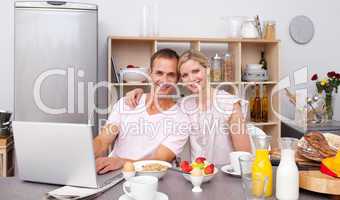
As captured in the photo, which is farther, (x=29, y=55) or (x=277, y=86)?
(x=277, y=86)

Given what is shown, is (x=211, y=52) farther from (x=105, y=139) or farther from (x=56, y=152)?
(x=56, y=152)

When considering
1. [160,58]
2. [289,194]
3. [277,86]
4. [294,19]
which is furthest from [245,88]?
[289,194]

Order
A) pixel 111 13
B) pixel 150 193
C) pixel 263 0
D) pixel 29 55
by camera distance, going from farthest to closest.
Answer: pixel 263 0 < pixel 111 13 < pixel 29 55 < pixel 150 193

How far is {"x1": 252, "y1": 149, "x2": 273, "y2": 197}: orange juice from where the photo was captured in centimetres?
124

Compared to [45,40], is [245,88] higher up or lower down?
lower down

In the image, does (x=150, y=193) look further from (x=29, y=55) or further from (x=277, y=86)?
(x=277, y=86)

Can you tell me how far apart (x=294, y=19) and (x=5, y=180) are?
3180 millimetres

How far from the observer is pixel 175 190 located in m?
1.42

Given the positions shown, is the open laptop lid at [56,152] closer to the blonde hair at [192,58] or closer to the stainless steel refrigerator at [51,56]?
the blonde hair at [192,58]

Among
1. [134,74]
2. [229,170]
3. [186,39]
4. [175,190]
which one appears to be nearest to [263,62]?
[186,39]

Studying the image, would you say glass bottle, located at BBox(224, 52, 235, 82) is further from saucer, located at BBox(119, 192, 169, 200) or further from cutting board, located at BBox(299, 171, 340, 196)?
saucer, located at BBox(119, 192, 169, 200)

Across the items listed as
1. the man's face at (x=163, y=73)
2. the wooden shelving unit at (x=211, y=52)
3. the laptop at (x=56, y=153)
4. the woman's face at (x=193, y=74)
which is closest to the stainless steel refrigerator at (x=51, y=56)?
the wooden shelving unit at (x=211, y=52)

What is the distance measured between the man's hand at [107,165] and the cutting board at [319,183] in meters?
0.77

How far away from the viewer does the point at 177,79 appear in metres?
2.18
